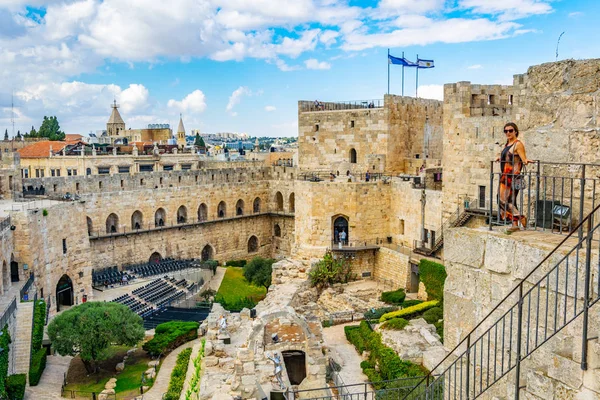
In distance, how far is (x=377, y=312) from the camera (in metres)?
22.3

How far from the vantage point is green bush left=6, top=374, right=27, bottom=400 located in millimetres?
17047

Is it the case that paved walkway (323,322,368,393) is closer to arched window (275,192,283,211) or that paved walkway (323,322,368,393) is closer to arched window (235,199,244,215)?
arched window (235,199,244,215)

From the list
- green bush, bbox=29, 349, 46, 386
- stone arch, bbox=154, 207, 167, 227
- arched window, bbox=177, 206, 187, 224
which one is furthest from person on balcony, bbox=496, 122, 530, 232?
arched window, bbox=177, 206, 187, 224

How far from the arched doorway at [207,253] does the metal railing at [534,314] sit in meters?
33.9

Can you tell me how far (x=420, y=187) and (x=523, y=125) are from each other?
834 inches

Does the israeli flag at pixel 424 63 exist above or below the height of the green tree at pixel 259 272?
above

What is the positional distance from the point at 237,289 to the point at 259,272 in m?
1.70

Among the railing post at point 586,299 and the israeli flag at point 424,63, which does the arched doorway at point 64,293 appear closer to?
the israeli flag at point 424,63

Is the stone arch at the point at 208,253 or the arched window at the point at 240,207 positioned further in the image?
the arched window at the point at 240,207

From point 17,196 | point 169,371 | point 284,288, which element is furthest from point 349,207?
point 17,196

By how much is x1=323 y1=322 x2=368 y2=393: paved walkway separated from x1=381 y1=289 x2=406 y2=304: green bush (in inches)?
113

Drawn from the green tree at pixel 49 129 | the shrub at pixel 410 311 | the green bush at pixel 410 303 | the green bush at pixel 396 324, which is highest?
the green tree at pixel 49 129

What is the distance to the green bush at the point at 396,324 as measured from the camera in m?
19.0

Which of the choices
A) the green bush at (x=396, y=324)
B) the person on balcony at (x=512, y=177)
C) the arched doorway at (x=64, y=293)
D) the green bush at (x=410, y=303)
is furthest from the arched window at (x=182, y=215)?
the person on balcony at (x=512, y=177)
